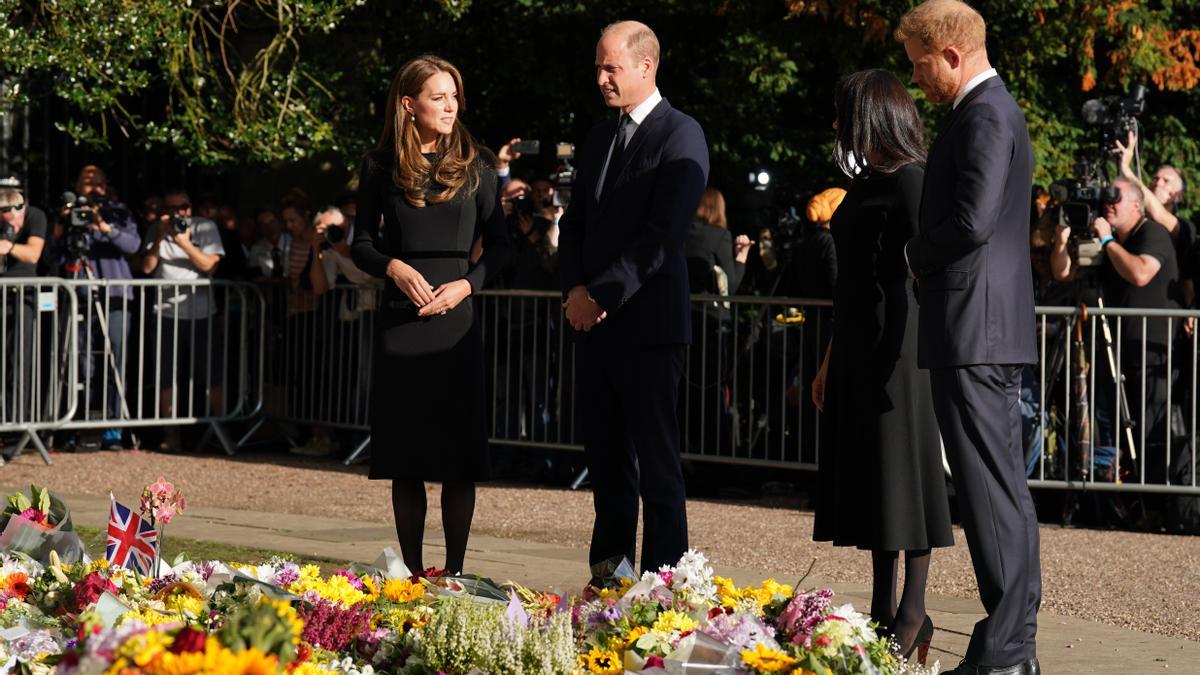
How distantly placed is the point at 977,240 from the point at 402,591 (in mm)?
1876

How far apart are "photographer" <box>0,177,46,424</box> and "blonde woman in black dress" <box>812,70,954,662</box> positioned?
25.3 feet

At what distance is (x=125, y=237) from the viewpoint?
40.8 ft

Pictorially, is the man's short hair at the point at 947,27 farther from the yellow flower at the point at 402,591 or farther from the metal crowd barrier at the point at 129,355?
the metal crowd barrier at the point at 129,355

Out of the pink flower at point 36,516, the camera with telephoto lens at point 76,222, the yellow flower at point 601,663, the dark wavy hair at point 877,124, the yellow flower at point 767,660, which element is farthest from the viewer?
the camera with telephoto lens at point 76,222

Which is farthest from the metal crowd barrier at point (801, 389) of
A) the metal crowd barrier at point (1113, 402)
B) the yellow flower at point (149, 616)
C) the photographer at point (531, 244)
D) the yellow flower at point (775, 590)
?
the yellow flower at point (149, 616)

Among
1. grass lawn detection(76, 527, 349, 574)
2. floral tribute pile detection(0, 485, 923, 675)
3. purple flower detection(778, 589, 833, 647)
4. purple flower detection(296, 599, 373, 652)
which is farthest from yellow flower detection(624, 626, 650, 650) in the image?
grass lawn detection(76, 527, 349, 574)

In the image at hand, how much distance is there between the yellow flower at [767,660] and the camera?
3697 mm

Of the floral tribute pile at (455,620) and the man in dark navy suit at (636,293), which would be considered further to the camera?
the man in dark navy suit at (636,293)

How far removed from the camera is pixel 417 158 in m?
6.31

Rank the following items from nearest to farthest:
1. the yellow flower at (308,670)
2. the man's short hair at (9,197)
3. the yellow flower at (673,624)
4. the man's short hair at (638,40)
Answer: the yellow flower at (308,670) → the yellow flower at (673,624) → the man's short hair at (638,40) → the man's short hair at (9,197)

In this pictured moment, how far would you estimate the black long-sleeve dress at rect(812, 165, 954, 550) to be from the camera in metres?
5.33

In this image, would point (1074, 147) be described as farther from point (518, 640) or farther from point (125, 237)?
point (518, 640)

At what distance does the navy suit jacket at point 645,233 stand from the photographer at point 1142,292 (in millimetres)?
4251

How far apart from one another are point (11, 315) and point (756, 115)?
271 inches
